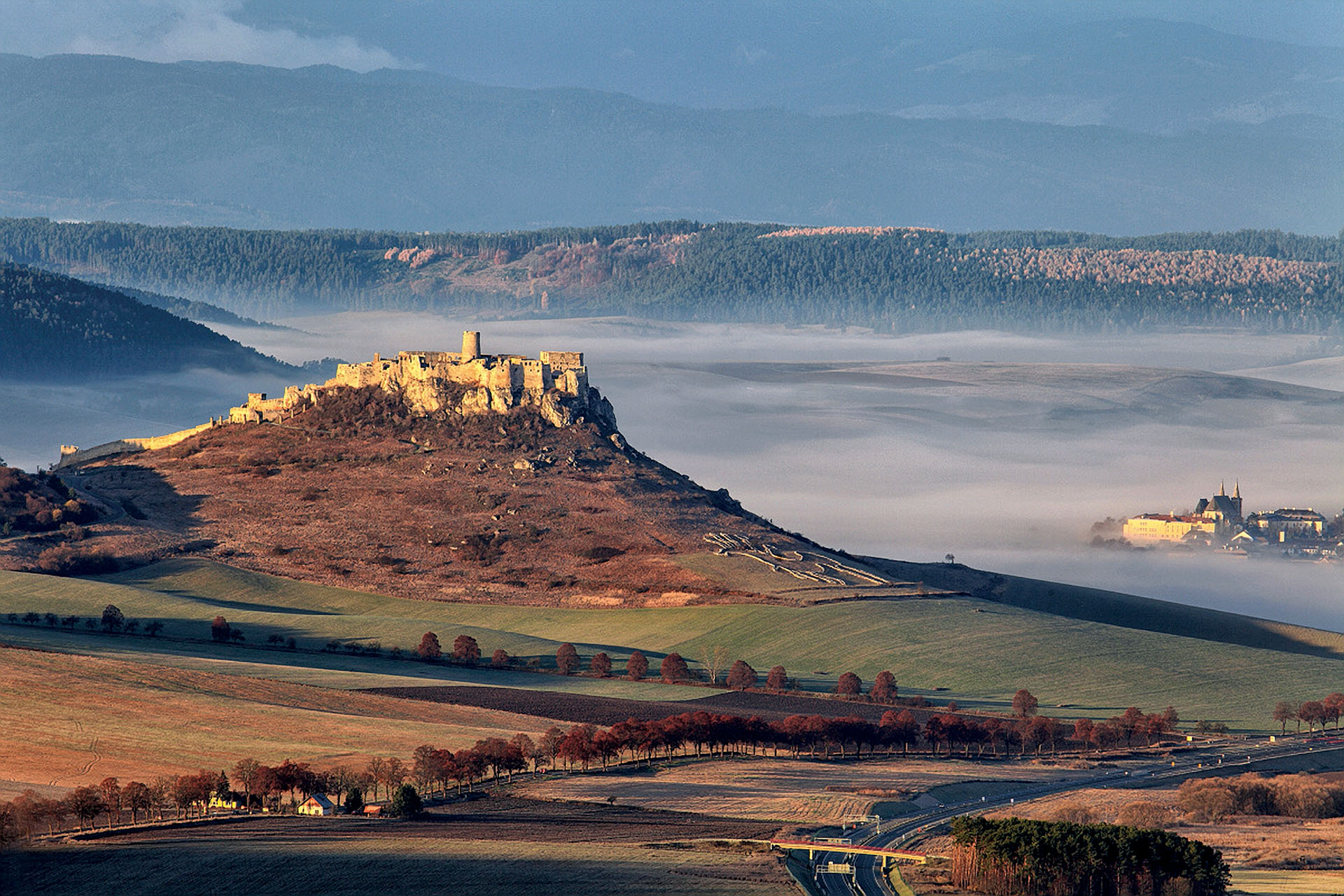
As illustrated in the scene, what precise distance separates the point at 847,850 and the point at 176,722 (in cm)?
5019

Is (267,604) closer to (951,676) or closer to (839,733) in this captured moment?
(951,676)

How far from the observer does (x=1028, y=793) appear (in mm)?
119938

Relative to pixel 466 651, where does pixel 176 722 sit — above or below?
below

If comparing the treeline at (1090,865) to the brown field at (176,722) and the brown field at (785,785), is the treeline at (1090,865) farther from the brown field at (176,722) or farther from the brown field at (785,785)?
the brown field at (176,722)

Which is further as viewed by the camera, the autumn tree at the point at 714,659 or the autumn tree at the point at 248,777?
the autumn tree at the point at 714,659

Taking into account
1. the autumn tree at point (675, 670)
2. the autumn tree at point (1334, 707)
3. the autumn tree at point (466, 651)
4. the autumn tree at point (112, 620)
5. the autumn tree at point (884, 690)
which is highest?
the autumn tree at point (112, 620)

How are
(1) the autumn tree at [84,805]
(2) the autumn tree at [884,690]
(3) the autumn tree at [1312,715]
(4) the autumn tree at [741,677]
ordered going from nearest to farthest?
1. (1) the autumn tree at [84,805]
2. (3) the autumn tree at [1312,715]
3. (2) the autumn tree at [884,690]
4. (4) the autumn tree at [741,677]

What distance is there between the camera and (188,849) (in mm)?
93125

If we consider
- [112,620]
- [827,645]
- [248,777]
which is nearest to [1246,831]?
[248,777]

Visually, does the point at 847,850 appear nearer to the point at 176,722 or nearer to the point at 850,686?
the point at 176,722

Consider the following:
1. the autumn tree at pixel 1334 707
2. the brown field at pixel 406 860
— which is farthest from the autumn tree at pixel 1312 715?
the brown field at pixel 406 860

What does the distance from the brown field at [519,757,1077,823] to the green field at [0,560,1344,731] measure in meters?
27.4

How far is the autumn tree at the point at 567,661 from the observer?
168500 mm

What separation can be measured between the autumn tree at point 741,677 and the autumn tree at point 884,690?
10.7 m
